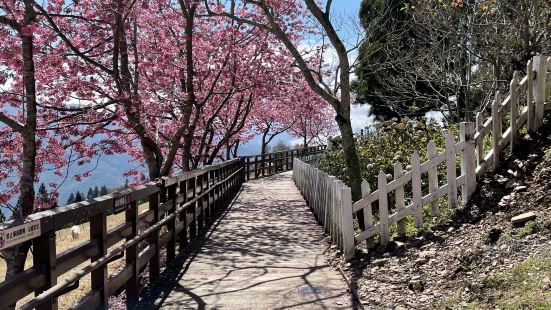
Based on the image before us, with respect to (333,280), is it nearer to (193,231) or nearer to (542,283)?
(542,283)

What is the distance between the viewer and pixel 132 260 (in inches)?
201

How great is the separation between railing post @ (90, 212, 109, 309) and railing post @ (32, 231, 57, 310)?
80 centimetres

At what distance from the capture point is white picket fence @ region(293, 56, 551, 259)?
20.4 ft

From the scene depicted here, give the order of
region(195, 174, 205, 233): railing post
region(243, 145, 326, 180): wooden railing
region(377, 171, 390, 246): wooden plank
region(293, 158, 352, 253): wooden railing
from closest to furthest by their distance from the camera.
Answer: region(377, 171, 390, 246): wooden plank < region(293, 158, 352, 253): wooden railing < region(195, 174, 205, 233): railing post < region(243, 145, 326, 180): wooden railing

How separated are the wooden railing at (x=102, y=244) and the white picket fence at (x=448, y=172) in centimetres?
234

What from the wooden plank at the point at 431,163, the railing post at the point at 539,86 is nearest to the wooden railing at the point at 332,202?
the wooden plank at the point at 431,163

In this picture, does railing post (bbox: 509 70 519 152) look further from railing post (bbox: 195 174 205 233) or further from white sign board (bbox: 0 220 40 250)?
white sign board (bbox: 0 220 40 250)

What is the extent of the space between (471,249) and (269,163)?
85.2ft

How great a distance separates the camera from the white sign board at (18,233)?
8.48ft

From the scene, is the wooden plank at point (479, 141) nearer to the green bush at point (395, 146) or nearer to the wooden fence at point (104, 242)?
the green bush at point (395, 146)

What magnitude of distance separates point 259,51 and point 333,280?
11.4m

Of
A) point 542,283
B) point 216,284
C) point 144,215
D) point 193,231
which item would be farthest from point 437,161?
point 193,231

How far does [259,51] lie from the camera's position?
1611 cm

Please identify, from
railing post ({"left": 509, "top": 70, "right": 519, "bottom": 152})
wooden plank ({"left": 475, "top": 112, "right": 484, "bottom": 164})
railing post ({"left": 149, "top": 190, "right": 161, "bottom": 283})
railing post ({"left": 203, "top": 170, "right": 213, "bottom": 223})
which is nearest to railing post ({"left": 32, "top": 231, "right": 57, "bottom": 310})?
railing post ({"left": 149, "top": 190, "right": 161, "bottom": 283})
